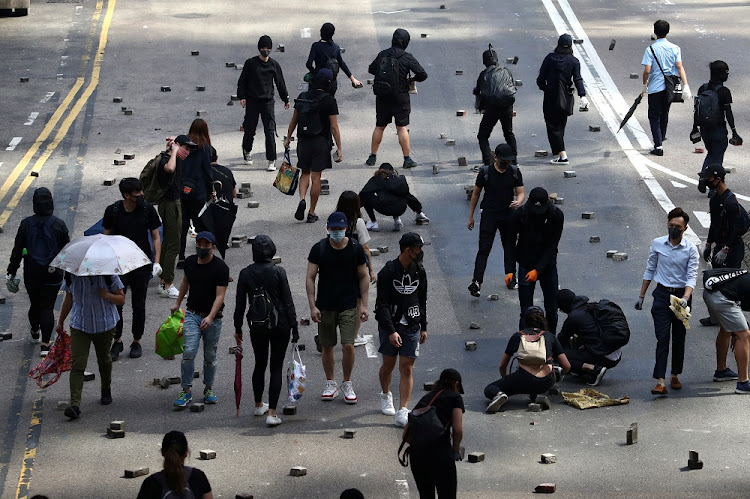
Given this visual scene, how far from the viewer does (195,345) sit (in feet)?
41.3

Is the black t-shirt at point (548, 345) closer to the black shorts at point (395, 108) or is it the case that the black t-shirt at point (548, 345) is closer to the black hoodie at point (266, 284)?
the black hoodie at point (266, 284)

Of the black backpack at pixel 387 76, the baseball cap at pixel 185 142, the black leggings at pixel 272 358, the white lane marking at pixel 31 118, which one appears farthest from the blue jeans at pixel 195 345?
the white lane marking at pixel 31 118

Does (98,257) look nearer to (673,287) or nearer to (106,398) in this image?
(106,398)

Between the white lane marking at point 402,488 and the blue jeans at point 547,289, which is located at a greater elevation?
the blue jeans at point 547,289

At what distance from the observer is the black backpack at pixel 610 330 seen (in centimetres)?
1330

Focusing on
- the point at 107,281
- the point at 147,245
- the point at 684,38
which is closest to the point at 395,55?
the point at 147,245

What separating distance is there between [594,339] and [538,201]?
5.11ft

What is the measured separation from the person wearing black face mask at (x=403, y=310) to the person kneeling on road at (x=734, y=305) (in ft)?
9.36

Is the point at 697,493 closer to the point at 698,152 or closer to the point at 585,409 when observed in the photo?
the point at 585,409

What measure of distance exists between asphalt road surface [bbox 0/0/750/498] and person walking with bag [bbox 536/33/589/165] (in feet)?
2.26

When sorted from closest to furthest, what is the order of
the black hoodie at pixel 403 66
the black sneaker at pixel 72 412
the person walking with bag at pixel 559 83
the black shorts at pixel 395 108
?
1. the black sneaker at pixel 72 412
2. the black hoodie at pixel 403 66
3. the black shorts at pixel 395 108
4. the person walking with bag at pixel 559 83

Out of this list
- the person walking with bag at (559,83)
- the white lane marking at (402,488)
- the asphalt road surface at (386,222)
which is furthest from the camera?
the person walking with bag at (559,83)

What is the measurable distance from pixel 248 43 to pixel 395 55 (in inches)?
322

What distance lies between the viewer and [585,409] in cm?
1273
